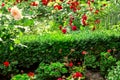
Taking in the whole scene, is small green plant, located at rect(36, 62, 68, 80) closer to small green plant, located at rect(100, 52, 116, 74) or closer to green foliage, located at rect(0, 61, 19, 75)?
green foliage, located at rect(0, 61, 19, 75)

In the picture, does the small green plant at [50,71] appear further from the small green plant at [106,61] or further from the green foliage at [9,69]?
the small green plant at [106,61]

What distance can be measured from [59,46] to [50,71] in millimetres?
987

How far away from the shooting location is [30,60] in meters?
7.61

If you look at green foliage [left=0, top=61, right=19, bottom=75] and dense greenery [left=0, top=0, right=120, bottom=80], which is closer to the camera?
dense greenery [left=0, top=0, right=120, bottom=80]

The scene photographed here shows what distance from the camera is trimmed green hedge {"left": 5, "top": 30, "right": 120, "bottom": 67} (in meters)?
7.50

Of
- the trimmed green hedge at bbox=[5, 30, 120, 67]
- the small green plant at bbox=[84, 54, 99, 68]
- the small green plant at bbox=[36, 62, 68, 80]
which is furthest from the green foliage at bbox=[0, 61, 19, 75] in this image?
the small green plant at bbox=[84, 54, 99, 68]

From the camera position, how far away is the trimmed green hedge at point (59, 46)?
7.50 meters

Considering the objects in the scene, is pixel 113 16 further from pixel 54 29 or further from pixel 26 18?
pixel 26 18

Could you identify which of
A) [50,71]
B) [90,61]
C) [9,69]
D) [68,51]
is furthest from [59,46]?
[9,69]

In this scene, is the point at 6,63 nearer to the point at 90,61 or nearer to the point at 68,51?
the point at 68,51

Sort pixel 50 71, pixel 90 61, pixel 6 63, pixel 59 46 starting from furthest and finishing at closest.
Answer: pixel 59 46, pixel 90 61, pixel 6 63, pixel 50 71

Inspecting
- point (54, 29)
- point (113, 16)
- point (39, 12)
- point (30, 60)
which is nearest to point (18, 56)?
point (30, 60)

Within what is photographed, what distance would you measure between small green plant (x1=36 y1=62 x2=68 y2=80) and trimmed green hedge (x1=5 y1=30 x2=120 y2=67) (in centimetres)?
70

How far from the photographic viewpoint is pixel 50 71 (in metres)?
6.77
